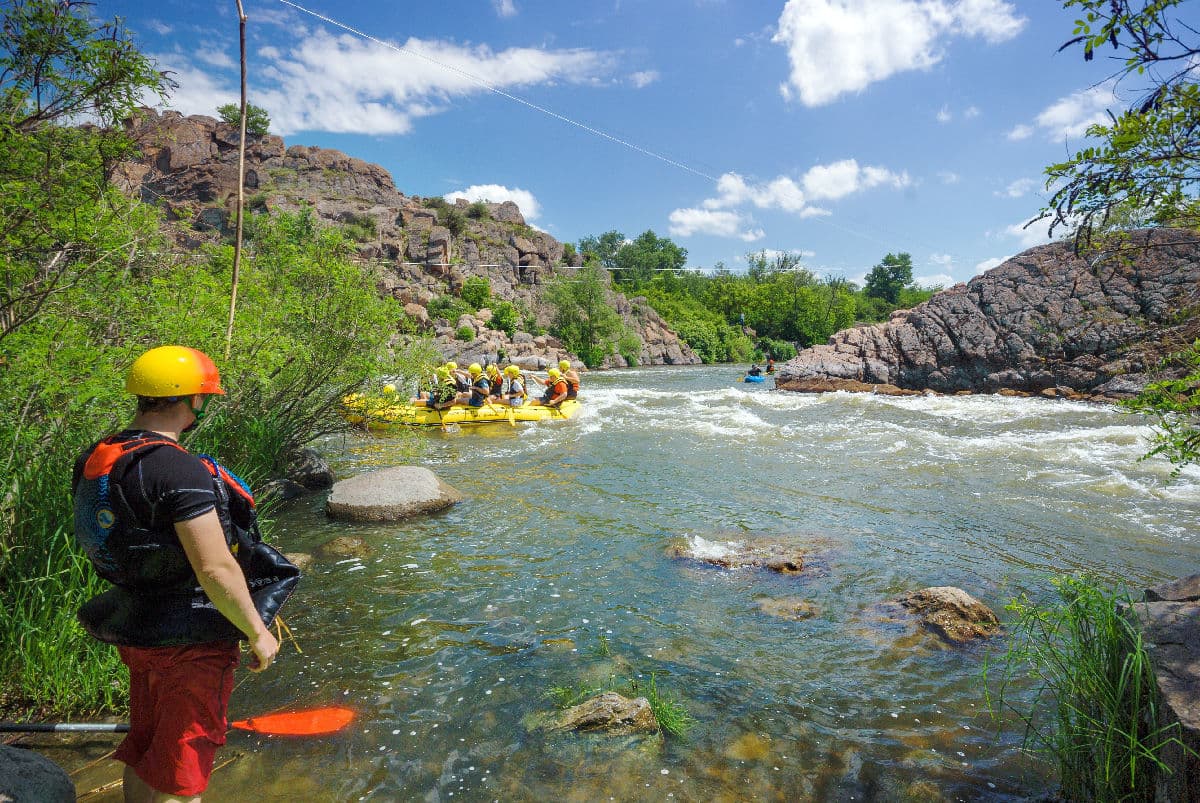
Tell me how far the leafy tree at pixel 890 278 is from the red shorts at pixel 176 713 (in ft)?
338

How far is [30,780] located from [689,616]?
4.35 m

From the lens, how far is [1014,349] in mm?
23141

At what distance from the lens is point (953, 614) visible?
5246 millimetres

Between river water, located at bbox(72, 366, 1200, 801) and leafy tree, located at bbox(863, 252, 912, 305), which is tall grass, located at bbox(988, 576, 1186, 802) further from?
leafy tree, located at bbox(863, 252, 912, 305)

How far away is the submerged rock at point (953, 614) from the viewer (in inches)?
199

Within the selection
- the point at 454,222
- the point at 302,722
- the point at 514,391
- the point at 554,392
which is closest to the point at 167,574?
the point at 302,722

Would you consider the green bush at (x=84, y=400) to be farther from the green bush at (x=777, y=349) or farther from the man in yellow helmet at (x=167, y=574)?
the green bush at (x=777, y=349)

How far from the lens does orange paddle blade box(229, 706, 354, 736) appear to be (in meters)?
3.66

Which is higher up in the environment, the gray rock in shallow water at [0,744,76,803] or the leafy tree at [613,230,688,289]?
the leafy tree at [613,230,688,289]

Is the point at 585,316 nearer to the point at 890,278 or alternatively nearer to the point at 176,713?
Result: the point at 176,713

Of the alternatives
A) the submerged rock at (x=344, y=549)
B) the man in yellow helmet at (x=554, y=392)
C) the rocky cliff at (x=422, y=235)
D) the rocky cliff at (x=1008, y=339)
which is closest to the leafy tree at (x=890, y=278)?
the rocky cliff at (x=422, y=235)

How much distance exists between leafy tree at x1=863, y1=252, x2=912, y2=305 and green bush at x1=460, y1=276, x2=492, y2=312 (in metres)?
66.1

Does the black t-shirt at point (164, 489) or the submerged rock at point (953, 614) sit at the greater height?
the black t-shirt at point (164, 489)

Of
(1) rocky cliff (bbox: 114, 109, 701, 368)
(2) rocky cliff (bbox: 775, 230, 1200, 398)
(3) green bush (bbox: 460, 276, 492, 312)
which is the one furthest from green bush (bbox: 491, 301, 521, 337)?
(2) rocky cliff (bbox: 775, 230, 1200, 398)
